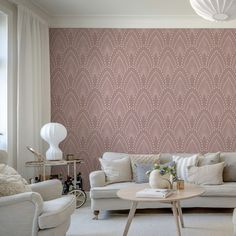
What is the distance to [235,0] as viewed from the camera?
2934mm

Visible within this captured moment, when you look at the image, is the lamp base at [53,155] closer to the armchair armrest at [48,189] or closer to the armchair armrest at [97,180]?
the armchair armrest at [97,180]

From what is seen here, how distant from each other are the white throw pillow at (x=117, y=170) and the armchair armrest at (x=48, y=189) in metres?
1.17

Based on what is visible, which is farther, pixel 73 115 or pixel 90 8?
pixel 73 115

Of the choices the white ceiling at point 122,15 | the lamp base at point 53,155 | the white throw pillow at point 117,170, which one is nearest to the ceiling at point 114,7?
the white ceiling at point 122,15

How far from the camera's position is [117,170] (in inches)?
194

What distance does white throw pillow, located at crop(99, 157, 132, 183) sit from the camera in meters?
4.91

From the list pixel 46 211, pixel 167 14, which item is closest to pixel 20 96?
pixel 46 211

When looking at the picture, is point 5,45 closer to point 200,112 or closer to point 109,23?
point 109,23

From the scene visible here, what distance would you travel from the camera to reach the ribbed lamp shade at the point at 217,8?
296cm

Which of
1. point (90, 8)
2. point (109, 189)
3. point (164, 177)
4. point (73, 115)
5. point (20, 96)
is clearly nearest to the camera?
point (164, 177)

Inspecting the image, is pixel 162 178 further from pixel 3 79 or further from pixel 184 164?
pixel 3 79

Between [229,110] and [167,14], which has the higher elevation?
[167,14]

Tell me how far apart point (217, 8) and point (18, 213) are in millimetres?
2414

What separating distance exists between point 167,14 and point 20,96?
8.46ft
